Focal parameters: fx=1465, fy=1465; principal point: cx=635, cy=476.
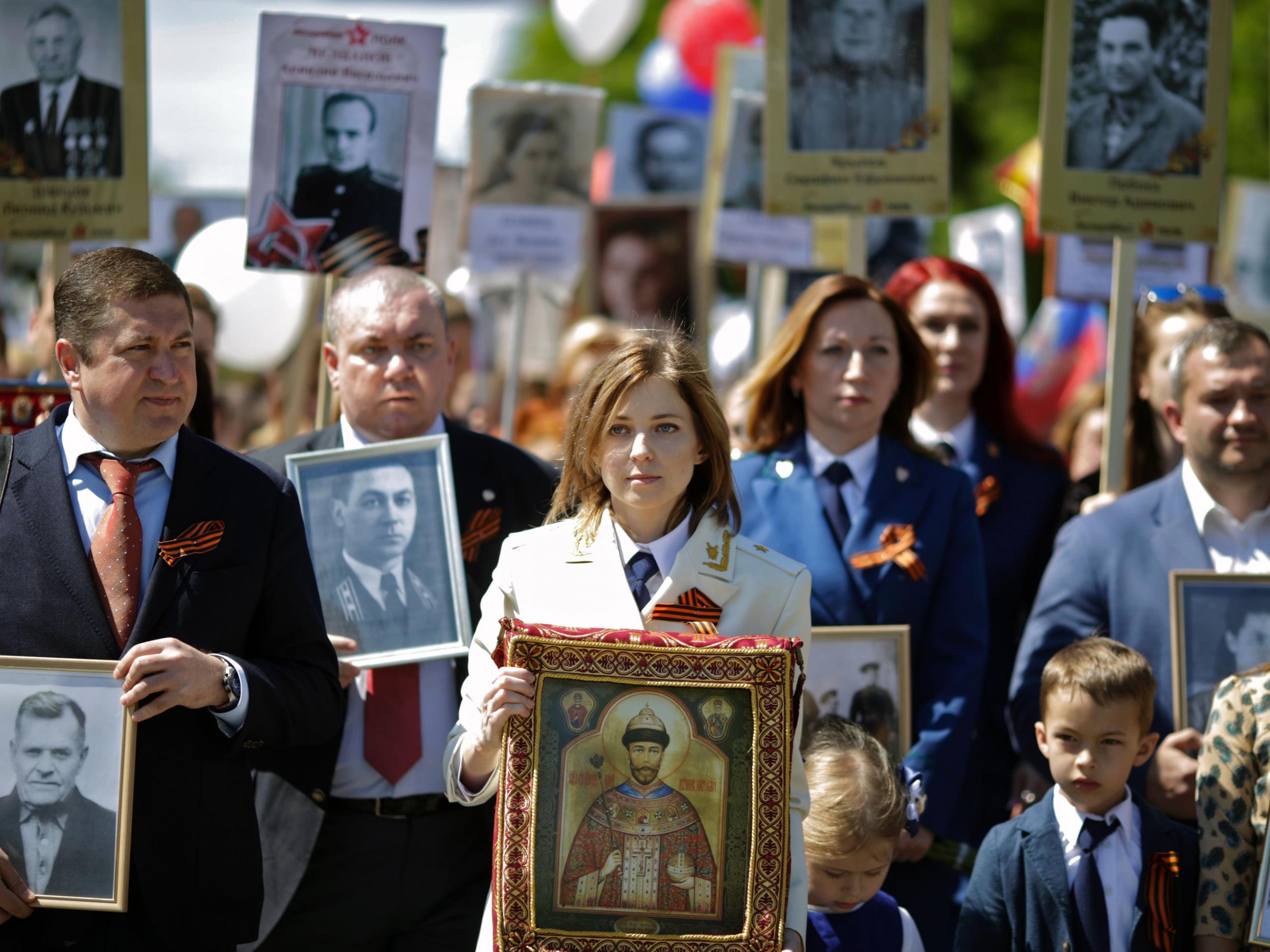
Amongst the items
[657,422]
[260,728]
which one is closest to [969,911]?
[657,422]

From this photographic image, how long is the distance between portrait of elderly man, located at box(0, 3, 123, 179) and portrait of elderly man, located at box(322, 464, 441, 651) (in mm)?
1702

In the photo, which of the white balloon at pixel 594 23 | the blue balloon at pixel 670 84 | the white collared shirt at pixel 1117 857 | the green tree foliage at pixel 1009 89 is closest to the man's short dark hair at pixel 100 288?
the white collared shirt at pixel 1117 857

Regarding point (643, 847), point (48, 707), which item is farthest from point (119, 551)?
point (643, 847)

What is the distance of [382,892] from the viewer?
160 inches

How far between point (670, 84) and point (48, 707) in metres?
15.3

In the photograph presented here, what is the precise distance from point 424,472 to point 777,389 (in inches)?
48.5

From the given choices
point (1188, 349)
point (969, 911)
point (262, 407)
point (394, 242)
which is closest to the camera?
point (969, 911)

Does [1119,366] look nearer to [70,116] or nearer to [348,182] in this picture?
[348,182]

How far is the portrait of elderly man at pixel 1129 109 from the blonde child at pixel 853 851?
2.61 metres

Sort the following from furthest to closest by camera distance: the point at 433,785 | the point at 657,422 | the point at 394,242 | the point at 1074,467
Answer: the point at 1074,467 → the point at 394,242 → the point at 433,785 → the point at 657,422

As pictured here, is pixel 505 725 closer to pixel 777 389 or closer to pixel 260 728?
pixel 260 728

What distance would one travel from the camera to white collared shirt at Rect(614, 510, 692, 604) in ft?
11.2

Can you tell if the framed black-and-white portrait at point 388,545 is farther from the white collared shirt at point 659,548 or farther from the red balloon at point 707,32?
the red balloon at point 707,32

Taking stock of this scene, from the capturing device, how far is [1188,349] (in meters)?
4.56
